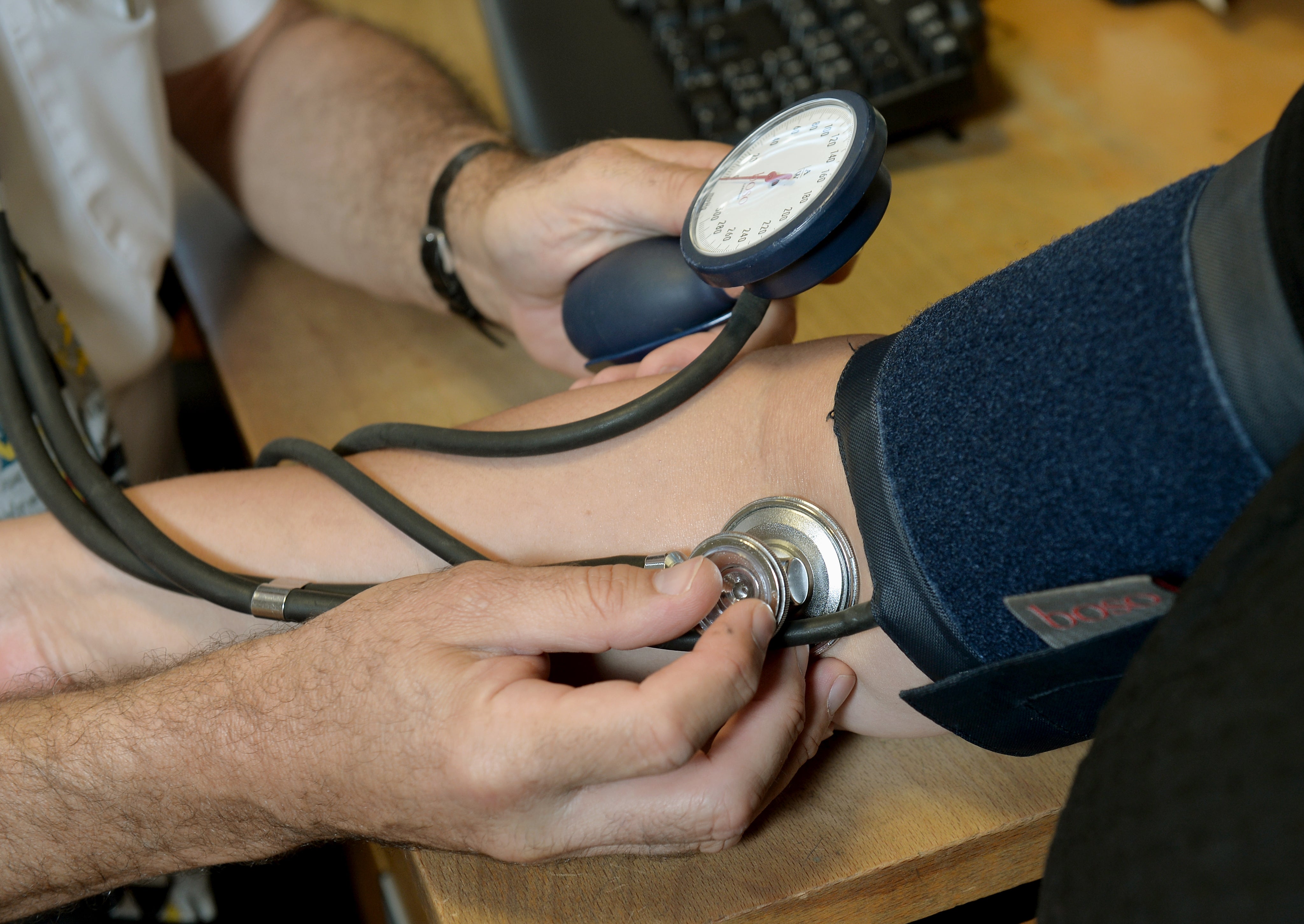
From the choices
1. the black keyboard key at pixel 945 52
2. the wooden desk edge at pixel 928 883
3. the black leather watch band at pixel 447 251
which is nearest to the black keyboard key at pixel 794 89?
the black keyboard key at pixel 945 52

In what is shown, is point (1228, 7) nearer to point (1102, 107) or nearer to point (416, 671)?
point (1102, 107)

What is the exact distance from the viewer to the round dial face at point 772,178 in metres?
0.47

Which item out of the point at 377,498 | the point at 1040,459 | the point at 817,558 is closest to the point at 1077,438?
the point at 1040,459

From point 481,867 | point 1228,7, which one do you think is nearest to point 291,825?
point 481,867

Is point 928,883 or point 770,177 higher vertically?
point 770,177

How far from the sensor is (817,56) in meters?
0.84

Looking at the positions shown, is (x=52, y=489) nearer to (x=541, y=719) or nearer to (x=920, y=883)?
(x=541, y=719)

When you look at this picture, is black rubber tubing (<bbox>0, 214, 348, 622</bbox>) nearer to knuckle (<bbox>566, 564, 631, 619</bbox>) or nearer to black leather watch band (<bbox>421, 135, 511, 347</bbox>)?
knuckle (<bbox>566, 564, 631, 619</bbox>)

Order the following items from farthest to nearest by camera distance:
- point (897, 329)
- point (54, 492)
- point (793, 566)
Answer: point (897, 329), point (54, 492), point (793, 566)

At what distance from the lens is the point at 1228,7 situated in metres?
0.93

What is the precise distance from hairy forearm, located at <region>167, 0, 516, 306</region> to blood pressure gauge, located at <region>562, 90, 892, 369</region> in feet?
0.74

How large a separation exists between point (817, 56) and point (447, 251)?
36 centimetres

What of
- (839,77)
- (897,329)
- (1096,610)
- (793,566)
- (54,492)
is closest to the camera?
(1096,610)

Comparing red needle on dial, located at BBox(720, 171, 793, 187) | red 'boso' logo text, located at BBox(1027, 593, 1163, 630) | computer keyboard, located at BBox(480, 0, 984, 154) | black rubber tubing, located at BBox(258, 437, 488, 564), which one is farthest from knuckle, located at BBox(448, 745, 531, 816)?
computer keyboard, located at BBox(480, 0, 984, 154)
